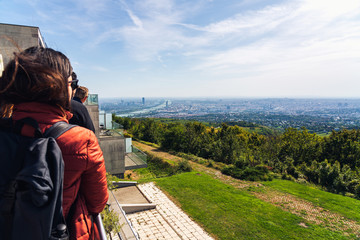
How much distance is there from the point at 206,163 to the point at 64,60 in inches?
672

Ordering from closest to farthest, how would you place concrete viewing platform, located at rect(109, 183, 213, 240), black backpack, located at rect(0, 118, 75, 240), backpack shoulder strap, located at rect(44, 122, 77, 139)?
black backpack, located at rect(0, 118, 75, 240), backpack shoulder strap, located at rect(44, 122, 77, 139), concrete viewing platform, located at rect(109, 183, 213, 240)

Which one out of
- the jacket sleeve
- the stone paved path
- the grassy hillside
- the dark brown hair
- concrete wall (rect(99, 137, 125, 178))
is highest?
the dark brown hair

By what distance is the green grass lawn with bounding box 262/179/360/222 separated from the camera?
927 centimetres

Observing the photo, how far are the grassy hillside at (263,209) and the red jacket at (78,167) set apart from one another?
6732mm

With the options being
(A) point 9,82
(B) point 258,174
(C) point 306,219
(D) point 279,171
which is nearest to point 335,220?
(C) point 306,219

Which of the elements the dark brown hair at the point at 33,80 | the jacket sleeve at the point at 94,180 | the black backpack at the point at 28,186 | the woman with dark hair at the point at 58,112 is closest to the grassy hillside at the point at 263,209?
the jacket sleeve at the point at 94,180

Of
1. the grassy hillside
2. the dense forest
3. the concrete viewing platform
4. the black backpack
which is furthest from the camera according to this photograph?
the dense forest

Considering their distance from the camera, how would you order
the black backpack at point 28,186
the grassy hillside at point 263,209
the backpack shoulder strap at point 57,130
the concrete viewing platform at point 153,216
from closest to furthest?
the black backpack at point 28,186 < the backpack shoulder strap at point 57,130 < the concrete viewing platform at point 153,216 < the grassy hillside at point 263,209

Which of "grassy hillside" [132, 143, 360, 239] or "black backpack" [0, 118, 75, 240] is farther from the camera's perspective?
"grassy hillside" [132, 143, 360, 239]

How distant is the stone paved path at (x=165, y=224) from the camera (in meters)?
6.56

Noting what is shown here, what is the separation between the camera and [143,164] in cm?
1209

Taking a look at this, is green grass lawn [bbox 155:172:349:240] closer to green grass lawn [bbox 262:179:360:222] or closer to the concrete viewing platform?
the concrete viewing platform

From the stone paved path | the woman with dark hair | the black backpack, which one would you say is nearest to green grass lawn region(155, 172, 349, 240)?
the stone paved path

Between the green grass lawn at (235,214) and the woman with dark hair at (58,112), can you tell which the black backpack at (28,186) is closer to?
the woman with dark hair at (58,112)
